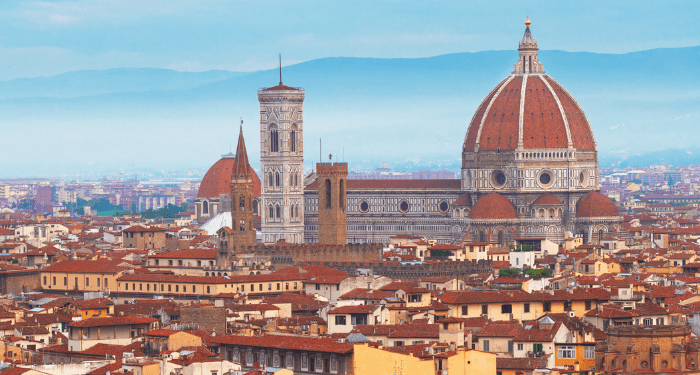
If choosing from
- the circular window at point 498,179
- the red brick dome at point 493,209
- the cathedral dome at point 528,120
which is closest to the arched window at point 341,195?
the red brick dome at point 493,209

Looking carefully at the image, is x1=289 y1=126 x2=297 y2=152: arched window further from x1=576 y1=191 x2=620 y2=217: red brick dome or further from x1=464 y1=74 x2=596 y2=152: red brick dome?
x1=576 y1=191 x2=620 y2=217: red brick dome

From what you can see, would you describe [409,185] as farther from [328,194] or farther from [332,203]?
Result: [332,203]

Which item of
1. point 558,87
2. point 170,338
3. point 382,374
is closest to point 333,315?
point 170,338

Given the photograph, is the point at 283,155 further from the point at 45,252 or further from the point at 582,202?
the point at 45,252

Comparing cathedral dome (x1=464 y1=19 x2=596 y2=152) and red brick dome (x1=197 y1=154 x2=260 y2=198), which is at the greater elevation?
cathedral dome (x1=464 y1=19 x2=596 y2=152)

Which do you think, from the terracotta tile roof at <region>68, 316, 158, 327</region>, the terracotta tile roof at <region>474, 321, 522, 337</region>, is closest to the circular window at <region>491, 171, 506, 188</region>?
the terracotta tile roof at <region>68, 316, 158, 327</region>

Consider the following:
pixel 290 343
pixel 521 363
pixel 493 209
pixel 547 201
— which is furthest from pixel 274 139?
pixel 521 363
